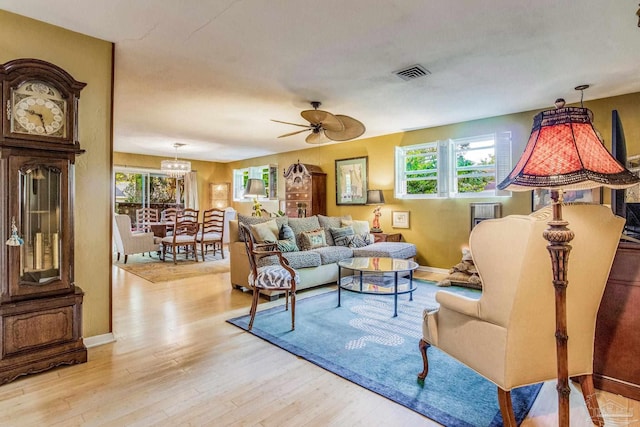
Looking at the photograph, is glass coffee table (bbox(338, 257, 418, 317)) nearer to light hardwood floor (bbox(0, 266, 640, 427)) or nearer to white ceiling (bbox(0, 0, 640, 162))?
light hardwood floor (bbox(0, 266, 640, 427))

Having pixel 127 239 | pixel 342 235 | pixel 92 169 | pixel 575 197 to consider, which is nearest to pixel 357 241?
pixel 342 235

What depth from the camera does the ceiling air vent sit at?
323cm

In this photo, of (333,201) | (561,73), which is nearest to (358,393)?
(561,73)

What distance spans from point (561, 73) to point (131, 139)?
7.14m

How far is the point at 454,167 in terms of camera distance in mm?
5531

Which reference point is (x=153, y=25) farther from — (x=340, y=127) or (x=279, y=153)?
(x=279, y=153)

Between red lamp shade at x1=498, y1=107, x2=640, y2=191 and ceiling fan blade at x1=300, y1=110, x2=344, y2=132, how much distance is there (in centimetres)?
247

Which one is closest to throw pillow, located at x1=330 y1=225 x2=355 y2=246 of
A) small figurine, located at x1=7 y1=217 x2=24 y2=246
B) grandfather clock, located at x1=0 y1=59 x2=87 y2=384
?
grandfather clock, located at x1=0 y1=59 x2=87 y2=384

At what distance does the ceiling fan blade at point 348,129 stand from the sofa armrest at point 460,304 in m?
2.42

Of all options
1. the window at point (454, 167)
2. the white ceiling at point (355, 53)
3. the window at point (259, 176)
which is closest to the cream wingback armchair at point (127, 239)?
the white ceiling at point (355, 53)

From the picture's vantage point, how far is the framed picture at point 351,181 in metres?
6.64

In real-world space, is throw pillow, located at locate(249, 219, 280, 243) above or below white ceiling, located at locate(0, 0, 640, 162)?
below

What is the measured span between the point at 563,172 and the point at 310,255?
3.32 m

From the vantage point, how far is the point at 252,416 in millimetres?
1806
